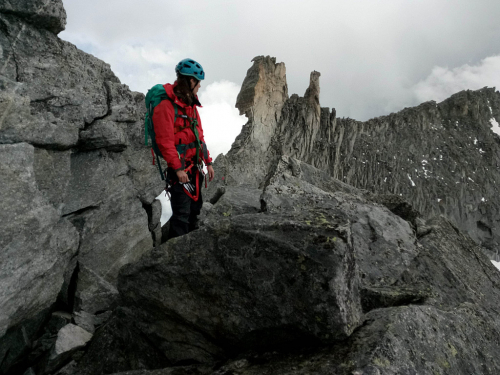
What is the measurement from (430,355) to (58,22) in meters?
8.30

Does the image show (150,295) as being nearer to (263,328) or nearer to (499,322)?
(263,328)

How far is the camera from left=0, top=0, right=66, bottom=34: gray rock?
254 inches

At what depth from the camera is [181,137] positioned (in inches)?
279

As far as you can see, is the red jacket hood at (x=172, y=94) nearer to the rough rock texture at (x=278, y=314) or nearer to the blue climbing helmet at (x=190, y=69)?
the blue climbing helmet at (x=190, y=69)

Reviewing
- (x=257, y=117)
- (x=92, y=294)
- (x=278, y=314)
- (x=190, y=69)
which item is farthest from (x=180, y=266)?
(x=257, y=117)

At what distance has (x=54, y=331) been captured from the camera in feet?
19.6

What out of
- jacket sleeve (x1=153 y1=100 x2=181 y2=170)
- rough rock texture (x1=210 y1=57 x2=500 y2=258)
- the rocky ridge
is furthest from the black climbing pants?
rough rock texture (x1=210 y1=57 x2=500 y2=258)

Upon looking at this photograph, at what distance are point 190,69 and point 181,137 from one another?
1.33 m

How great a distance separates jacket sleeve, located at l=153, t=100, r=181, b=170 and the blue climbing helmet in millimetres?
699

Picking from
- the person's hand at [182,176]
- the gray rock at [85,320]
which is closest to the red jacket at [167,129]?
the person's hand at [182,176]

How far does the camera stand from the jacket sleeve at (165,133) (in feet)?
21.8

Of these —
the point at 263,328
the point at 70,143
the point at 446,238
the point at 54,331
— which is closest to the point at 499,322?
the point at 446,238

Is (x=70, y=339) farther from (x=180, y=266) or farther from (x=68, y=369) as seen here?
(x=180, y=266)

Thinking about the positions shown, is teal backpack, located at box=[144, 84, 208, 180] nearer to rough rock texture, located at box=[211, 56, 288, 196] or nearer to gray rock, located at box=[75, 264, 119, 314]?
gray rock, located at box=[75, 264, 119, 314]
